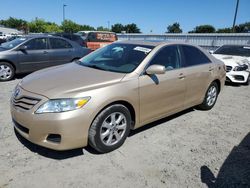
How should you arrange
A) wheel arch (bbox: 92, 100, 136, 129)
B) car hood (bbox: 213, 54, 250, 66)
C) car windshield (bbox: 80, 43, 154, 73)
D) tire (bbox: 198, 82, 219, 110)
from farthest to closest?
car hood (bbox: 213, 54, 250, 66) < tire (bbox: 198, 82, 219, 110) < car windshield (bbox: 80, 43, 154, 73) < wheel arch (bbox: 92, 100, 136, 129)

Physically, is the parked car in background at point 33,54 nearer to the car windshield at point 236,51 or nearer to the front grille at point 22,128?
the front grille at point 22,128

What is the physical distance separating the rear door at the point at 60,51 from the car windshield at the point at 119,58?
4.34 metres

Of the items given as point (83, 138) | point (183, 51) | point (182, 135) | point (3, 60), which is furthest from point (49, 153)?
point (3, 60)

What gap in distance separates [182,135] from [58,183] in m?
2.29

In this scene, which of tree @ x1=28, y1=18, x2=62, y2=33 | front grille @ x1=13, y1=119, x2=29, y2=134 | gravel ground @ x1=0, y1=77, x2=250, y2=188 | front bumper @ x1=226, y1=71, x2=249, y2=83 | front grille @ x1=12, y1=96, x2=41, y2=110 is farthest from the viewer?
tree @ x1=28, y1=18, x2=62, y2=33

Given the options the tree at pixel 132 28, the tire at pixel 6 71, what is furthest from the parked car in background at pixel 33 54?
the tree at pixel 132 28

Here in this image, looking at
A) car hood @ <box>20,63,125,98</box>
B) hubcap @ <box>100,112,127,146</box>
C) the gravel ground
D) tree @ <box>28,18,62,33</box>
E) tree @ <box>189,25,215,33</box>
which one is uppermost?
tree @ <box>189,25,215,33</box>

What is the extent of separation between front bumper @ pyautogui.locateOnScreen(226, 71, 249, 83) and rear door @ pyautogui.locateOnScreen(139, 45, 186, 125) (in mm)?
4702

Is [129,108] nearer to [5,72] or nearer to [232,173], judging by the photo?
[232,173]

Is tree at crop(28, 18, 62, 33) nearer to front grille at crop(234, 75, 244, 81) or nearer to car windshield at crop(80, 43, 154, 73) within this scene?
front grille at crop(234, 75, 244, 81)

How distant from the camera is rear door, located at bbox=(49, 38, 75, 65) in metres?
8.41

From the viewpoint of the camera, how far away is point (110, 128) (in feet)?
10.8

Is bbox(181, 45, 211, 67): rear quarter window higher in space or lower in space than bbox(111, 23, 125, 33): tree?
lower

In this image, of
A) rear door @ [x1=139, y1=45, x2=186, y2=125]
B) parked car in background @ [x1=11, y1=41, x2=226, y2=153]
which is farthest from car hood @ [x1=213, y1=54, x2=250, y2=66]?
rear door @ [x1=139, y1=45, x2=186, y2=125]
